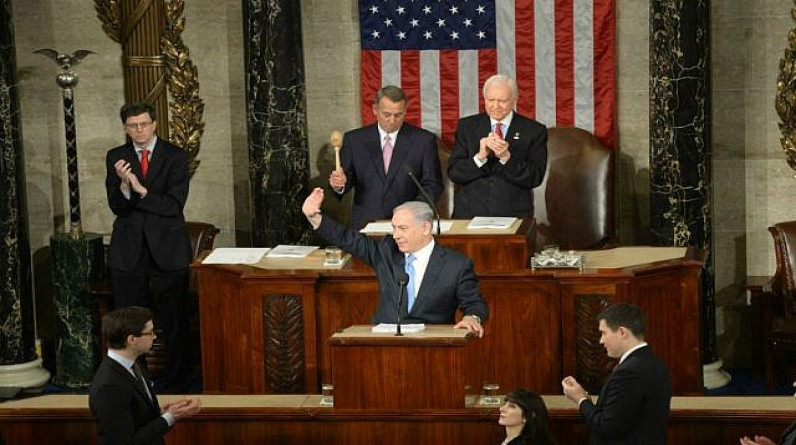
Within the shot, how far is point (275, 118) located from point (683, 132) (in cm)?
317

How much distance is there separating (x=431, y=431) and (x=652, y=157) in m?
4.43

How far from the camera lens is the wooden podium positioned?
7.31 m

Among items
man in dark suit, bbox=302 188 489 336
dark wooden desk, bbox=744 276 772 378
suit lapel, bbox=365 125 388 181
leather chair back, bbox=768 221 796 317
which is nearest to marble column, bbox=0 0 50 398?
suit lapel, bbox=365 125 388 181

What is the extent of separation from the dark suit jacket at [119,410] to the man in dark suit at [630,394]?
2058 mm

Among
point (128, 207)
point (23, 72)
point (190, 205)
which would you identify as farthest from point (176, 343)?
point (23, 72)

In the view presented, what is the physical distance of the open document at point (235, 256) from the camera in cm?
982

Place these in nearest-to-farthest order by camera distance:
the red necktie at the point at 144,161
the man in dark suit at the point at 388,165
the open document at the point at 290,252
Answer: the open document at the point at 290,252, the man in dark suit at the point at 388,165, the red necktie at the point at 144,161

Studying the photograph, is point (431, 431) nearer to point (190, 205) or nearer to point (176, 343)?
point (176, 343)

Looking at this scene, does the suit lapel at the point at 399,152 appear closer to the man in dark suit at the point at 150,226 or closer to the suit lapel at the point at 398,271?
the man in dark suit at the point at 150,226

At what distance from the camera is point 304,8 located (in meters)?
12.4

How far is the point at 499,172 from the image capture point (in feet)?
32.7

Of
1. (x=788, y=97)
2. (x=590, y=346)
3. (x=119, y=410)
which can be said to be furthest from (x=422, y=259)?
(x=788, y=97)

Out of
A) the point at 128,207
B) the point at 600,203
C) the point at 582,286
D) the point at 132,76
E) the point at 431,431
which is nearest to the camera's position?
the point at 431,431

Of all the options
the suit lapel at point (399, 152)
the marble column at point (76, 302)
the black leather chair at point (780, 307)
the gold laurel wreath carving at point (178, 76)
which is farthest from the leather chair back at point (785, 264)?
the marble column at point (76, 302)
